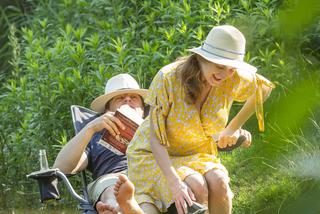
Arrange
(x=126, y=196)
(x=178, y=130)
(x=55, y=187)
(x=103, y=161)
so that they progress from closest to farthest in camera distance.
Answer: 1. (x=126, y=196)
2. (x=178, y=130)
3. (x=55, y=187)
4. (x=103, y=161)

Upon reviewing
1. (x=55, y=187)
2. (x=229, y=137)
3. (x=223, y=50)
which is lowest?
(x=55, y=187)

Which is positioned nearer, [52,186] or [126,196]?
[126,196]

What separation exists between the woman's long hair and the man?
2.63 feet

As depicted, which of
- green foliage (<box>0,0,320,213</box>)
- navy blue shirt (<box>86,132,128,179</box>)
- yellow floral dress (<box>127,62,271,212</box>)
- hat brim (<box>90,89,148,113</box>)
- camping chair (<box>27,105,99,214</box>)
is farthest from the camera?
green foliage (<box>0,0,320,213</box>)

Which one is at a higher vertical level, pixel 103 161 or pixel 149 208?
pixel 149 208

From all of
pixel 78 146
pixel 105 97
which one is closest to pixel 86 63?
Result: pixel 105 97

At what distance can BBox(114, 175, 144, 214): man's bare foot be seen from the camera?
10.4ft

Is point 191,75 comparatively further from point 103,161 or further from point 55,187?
point 103,161

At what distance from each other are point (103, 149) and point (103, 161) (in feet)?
0.23

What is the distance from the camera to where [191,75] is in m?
3.37

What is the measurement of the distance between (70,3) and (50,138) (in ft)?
6.13

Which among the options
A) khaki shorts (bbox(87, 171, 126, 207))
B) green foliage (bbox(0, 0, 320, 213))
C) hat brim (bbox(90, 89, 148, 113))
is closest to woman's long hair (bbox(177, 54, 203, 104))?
khaki shorts (bbox(87, 171, 126, 207))

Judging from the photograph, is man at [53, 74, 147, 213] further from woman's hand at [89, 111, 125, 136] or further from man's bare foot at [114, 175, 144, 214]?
man's bare foot at [114, 175, 144, 214]

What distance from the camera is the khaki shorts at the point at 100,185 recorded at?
4165mm
